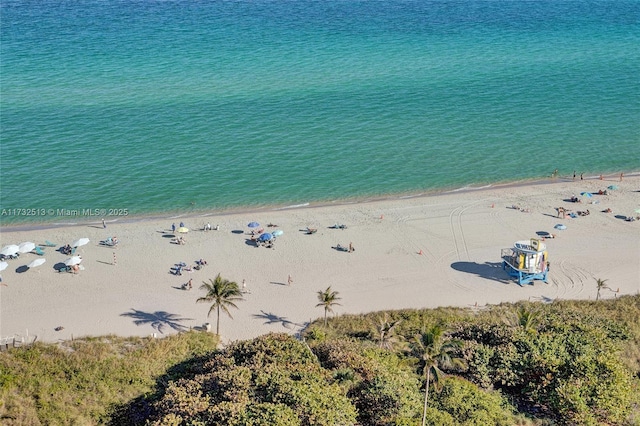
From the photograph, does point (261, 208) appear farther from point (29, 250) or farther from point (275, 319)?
point (29, 250)

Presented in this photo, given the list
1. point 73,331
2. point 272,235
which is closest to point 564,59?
point 272,235

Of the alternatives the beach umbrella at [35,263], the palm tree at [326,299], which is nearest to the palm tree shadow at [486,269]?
the palm tree at [326,299]

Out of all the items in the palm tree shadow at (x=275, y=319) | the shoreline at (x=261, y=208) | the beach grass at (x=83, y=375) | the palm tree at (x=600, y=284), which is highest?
the shoreline at (x=261, y=208)

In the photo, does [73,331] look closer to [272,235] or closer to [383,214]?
[272,235]

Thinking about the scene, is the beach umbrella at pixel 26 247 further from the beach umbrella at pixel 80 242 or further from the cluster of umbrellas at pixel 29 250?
the beach umbrella at pixel 80 242

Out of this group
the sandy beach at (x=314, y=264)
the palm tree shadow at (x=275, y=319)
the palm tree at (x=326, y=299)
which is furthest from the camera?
the sandy beach at (x=314, y=264)
